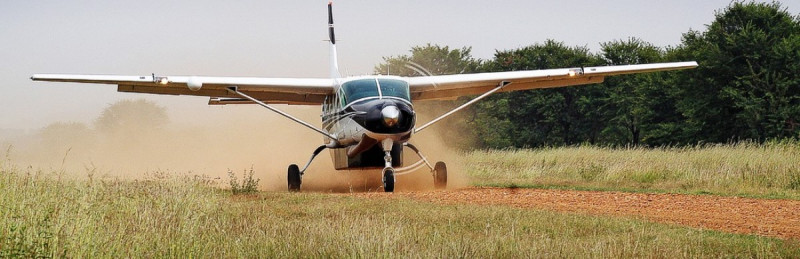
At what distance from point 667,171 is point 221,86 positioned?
1064cm

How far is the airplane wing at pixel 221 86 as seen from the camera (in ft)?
64.0

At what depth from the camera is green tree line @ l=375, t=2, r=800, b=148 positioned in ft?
125

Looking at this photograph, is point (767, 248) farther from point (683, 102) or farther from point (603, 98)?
point (603, 98)

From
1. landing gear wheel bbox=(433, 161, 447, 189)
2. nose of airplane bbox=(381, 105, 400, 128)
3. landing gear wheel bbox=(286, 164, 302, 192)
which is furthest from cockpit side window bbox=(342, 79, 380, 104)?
landing gear wheel bbox=(433, 161, 447, 189)

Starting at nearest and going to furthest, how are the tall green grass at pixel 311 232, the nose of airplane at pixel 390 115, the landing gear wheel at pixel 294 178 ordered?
the tall green grass at pixel 311 232
the nose of airplane at pixel 390 115
the landing gear wheel at pixel 294 178

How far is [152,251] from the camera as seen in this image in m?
7.68

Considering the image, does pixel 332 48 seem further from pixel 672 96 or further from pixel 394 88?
pixel 672 96

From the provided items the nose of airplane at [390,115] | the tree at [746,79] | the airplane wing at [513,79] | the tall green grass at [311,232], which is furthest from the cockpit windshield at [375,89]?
the tree at [746,79]

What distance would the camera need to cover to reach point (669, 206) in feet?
45.6

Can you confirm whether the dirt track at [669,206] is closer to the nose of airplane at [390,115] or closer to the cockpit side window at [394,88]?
the nose of airplane at [390,115]

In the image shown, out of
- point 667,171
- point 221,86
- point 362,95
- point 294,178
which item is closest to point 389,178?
point 362,95

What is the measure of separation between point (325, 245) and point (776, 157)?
53.9 feet

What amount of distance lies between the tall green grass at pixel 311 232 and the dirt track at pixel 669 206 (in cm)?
101

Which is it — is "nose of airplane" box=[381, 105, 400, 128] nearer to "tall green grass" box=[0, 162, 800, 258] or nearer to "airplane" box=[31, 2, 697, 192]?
"airplane" box=[31, 2, 697, 192]
